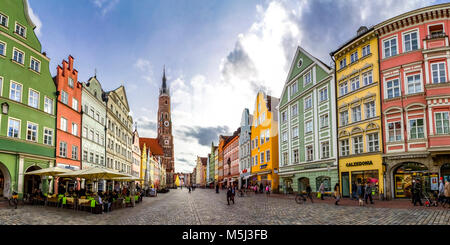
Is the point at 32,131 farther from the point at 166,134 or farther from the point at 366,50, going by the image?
the point at 166,134

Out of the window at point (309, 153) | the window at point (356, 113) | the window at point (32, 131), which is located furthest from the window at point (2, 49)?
the window at point (309, 153)

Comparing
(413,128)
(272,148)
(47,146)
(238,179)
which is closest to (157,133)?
(238,179)

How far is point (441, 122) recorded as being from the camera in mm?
22047

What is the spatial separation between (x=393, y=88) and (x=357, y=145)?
5.91 meters

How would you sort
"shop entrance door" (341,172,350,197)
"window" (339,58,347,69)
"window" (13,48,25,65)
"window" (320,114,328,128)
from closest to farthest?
"window" (13,48,25,65)
"shop entrance door" (341,172,350,197)
"window" (339,58,347,69)
"window" (320,114,328,128)

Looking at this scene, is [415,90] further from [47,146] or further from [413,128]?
[47,146]

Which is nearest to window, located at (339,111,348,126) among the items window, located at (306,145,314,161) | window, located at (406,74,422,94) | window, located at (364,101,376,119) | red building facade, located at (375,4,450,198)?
window, located at (364,101,376,119)

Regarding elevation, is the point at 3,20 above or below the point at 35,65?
above

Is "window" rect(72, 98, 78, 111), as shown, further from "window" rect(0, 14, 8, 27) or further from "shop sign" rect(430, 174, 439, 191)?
"shop sign" rect(430, 174, 439, 191)

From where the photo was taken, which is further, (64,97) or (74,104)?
(74,104)

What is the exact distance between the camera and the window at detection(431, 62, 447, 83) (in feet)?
73.7

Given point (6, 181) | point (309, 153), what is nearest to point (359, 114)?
point (309, 153)

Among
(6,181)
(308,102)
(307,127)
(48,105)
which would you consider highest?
(308,102)

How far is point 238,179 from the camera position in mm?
69062
